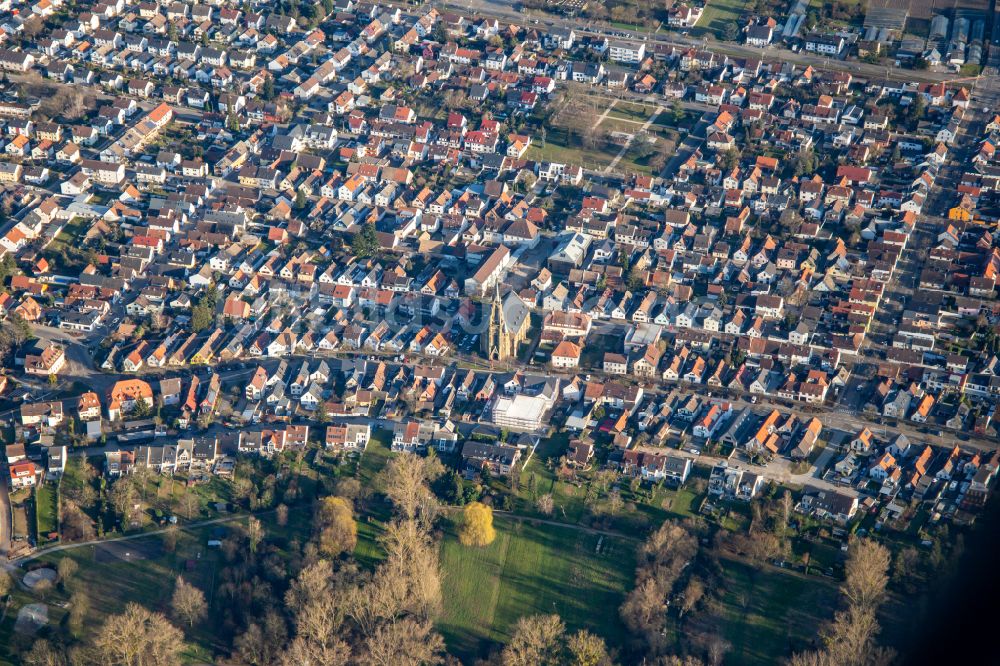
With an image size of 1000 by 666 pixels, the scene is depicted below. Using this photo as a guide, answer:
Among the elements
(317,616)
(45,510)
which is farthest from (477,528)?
(45,510)

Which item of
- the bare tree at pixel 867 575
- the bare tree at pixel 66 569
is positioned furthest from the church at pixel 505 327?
the bare tree at pixel 66 569

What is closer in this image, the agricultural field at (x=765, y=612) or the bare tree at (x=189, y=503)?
the agricultural field at (x=765, y=612)

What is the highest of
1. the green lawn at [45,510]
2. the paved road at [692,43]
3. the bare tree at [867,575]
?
the paved road at [692,43]

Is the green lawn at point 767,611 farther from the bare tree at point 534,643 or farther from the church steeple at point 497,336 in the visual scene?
the church steeple at point 497,336

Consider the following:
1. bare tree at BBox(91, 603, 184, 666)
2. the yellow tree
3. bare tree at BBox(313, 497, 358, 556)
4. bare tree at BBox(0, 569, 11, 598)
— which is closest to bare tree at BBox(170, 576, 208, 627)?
bare tree at BBox(91, 603, 184, 666)

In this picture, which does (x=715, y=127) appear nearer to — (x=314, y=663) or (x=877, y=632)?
(x=877, y=632)

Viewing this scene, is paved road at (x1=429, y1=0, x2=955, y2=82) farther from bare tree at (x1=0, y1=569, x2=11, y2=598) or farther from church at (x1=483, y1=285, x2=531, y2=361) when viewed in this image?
bare tree at (x1=0, y1=569, x2=11, y2=598)

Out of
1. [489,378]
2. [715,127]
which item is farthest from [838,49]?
[489,378]

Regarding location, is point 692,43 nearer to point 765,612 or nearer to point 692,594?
point 692,594
